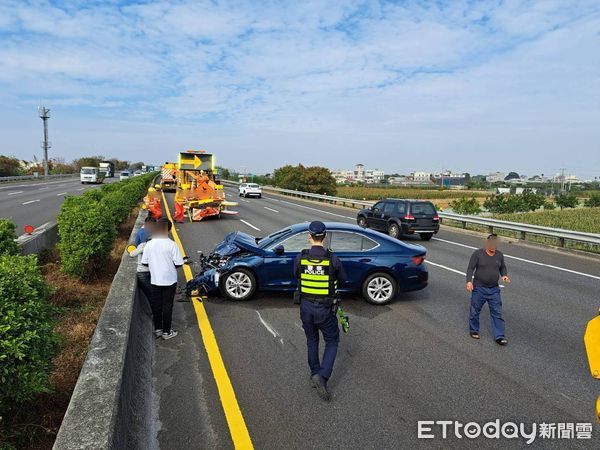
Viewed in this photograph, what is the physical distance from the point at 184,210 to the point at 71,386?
57.0 feet

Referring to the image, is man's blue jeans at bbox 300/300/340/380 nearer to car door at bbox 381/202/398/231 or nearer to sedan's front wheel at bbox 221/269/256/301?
sedan's front wheel at bbox 221/269/256/301

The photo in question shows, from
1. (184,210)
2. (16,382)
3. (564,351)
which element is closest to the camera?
(16,382)

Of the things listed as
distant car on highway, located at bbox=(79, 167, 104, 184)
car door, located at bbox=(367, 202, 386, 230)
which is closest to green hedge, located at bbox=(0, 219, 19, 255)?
car door, located at bbox=(367, 202, 386, 230)

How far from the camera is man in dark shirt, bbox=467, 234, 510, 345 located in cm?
601

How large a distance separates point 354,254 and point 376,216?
10426 millimetres

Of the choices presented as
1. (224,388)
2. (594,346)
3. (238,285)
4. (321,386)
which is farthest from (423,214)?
(594,346)

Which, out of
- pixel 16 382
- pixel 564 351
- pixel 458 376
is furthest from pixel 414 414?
pixel 16 382

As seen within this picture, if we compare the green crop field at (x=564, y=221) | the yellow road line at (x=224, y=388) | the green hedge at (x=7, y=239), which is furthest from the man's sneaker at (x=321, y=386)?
the green crop field at (x=564, y=221)

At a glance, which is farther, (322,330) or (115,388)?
(322,330)

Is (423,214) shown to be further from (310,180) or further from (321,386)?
(310,180)

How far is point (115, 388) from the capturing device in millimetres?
3193

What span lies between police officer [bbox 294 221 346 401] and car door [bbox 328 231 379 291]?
3.04 metres

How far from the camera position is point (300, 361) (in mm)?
5191

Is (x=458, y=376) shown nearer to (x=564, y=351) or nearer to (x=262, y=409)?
(x=564, y=351)
